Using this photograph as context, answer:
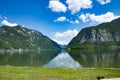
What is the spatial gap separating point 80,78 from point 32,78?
7424 millimetres

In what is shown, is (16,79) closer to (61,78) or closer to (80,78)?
(61,78)

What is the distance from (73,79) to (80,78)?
1.36 meters

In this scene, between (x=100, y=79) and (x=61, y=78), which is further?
(x=61, y=78)

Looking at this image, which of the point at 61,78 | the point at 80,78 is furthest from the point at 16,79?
the point at 80,78

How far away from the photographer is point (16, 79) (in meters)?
35.2

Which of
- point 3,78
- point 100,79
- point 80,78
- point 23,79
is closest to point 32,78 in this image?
point 23,79

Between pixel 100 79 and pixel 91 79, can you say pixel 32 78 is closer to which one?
pixel 91 79

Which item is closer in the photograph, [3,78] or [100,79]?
[100,79]

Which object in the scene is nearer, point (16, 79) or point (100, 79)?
point (100, 79)

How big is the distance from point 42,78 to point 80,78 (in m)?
5.91

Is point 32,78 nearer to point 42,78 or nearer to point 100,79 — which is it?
point 42,78

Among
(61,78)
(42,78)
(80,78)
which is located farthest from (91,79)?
(42,78)

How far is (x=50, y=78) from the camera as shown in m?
36.6

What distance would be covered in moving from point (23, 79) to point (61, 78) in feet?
19.5
